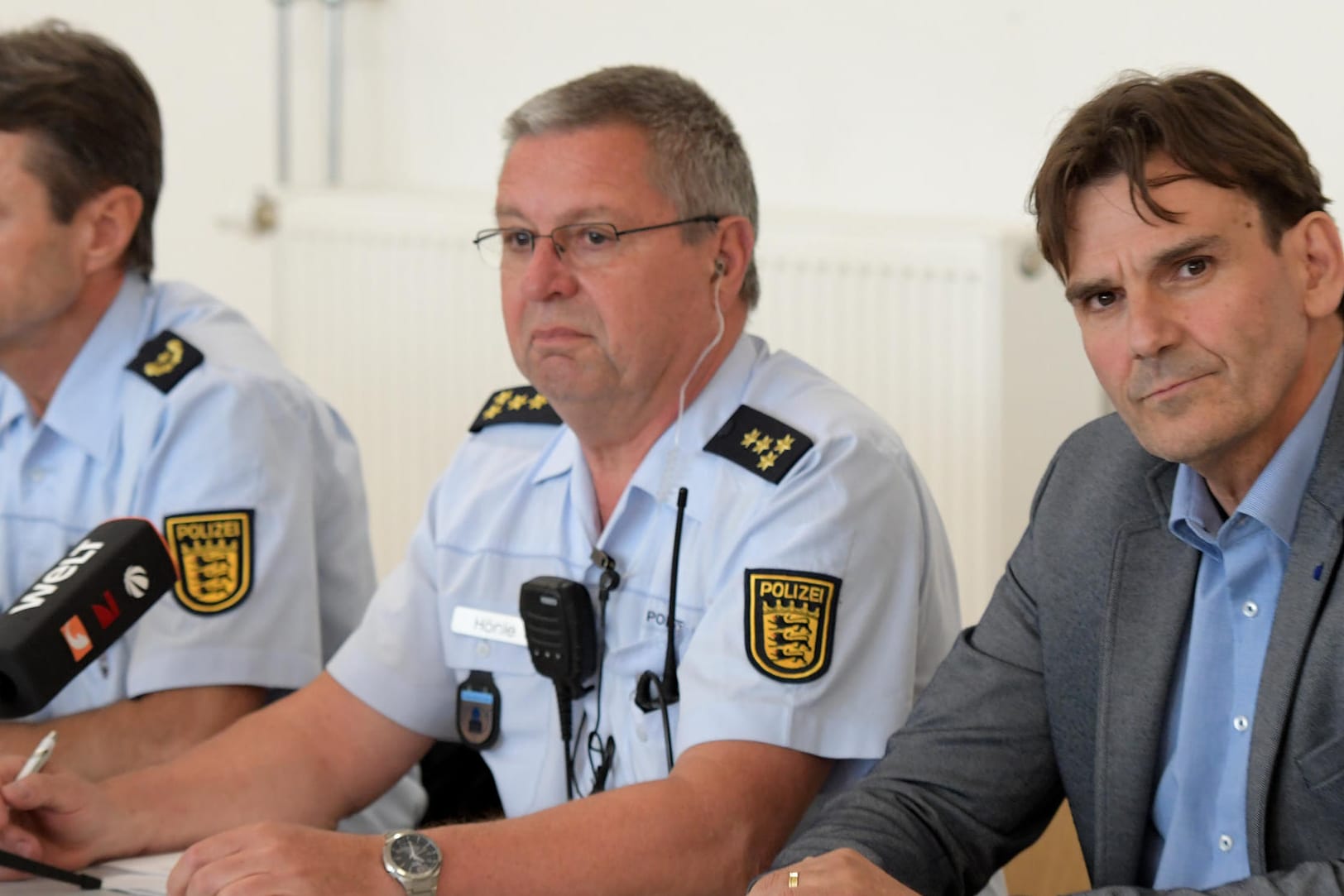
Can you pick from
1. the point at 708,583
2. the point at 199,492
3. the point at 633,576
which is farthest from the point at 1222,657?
the point at 199,492

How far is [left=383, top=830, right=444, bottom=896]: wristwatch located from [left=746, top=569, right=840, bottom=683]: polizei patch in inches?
15.7

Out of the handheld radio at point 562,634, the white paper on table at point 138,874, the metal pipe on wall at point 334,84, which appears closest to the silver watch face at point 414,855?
the white paper on table at point 138,874

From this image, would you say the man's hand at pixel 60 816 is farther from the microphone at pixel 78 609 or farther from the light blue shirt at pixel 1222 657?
the light blue shirt at pixel 1222 657

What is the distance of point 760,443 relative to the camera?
1.95 meters

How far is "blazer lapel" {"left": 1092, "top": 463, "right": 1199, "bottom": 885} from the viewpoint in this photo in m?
1.57

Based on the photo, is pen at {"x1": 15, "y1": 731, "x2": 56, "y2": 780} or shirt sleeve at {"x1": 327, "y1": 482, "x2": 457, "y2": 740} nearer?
pen at {"x1": 15, "y1": 731, "x2": 56, "y2": 780}

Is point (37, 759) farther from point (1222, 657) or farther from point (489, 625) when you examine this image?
point (1222, 657)

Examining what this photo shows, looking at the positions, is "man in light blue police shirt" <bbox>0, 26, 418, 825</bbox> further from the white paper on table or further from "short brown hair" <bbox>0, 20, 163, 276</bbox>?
the white paper on table

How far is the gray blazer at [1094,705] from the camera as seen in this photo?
56.6 inches

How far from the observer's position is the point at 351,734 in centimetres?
211

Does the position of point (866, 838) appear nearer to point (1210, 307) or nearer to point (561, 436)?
point (1210, 307)

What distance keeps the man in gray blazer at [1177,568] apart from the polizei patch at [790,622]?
0.49 ft

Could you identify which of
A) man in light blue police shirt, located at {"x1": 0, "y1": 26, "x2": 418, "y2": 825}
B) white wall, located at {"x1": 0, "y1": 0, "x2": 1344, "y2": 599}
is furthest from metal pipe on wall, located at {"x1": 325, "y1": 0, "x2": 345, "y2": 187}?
man in light blue police shirt, located at {"x1": 0, "y1": 26, "x2": 418, "y2": 825}

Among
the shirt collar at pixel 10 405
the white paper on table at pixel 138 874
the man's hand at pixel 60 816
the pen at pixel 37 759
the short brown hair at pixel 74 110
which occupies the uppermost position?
the short brown hair at pixel 74 110
